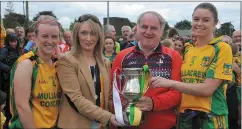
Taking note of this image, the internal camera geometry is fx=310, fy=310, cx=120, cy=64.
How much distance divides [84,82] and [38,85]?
1.19 feet

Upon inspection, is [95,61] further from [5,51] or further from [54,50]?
[5,51]

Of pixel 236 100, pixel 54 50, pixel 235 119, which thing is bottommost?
pixel 235 119

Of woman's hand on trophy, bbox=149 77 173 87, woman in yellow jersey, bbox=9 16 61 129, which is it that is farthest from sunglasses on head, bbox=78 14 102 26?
woman's hand on trophy, bbox=149 77 173 87

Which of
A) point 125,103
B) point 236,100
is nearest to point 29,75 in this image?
point 125,103

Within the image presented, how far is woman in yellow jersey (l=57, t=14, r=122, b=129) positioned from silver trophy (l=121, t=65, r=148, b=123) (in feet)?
0.62

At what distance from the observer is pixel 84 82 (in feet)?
8.15

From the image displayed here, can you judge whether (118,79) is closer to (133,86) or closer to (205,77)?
(133,86)

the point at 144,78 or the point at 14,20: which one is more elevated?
the point at 14,20

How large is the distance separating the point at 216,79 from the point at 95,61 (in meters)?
1.02

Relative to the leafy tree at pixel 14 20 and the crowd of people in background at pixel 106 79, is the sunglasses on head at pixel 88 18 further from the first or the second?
the leafy tree at pixel 14 20

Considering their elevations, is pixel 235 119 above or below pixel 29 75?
below

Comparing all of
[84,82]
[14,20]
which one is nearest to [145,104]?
[84,82]

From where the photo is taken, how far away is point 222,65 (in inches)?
101

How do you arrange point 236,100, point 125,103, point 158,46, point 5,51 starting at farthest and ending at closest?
point 5,51 < point 236,100 < point 158,46 < point 125,103
